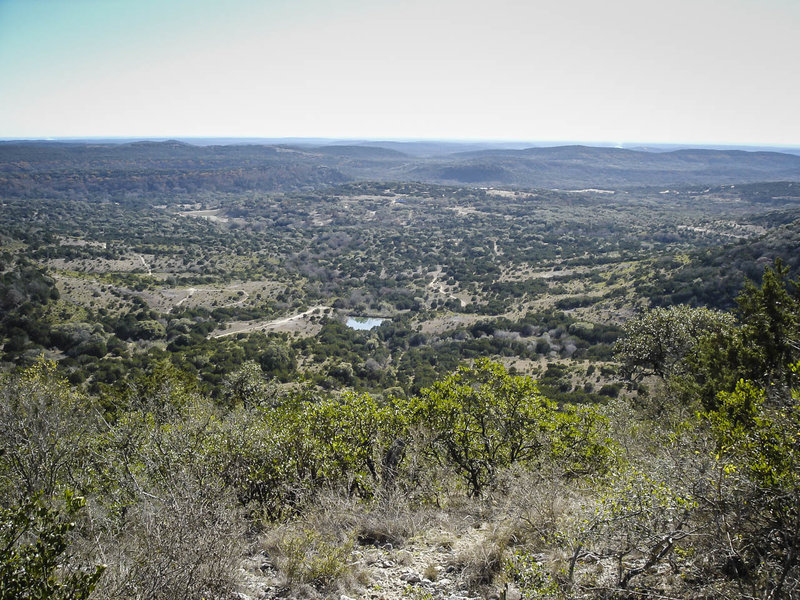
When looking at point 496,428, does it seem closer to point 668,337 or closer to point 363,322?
point 668,337

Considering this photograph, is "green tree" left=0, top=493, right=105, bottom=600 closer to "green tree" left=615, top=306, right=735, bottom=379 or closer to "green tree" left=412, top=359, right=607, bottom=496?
"green tree" left=412, top=359, right=607, bottom=496

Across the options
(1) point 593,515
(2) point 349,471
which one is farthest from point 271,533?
(1) point 593,515

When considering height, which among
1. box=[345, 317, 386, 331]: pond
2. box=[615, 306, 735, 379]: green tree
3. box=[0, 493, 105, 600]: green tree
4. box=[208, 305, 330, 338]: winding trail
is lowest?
box=[345, 317, 386, 331]: pond

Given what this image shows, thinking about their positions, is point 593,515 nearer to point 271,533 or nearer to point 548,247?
point 271,533

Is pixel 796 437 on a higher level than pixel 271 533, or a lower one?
higher

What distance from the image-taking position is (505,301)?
88.7 m

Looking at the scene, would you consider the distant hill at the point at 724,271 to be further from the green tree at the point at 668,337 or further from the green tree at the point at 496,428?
the green tree at the point at 496,428

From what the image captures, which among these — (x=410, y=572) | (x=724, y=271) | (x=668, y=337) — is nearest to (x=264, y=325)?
(x=668, y=337)

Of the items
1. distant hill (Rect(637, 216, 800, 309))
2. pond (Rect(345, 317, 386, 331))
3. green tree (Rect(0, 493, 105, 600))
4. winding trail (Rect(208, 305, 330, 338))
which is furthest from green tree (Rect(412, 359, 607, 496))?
pond (Rect(345, 317, 386, 331))

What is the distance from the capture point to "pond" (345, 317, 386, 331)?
8335 centimetres

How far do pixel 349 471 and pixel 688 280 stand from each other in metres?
72.2

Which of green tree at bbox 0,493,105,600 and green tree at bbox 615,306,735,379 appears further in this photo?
green tree at bbox 615,306,735,379

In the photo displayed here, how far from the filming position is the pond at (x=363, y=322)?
83.3 meters

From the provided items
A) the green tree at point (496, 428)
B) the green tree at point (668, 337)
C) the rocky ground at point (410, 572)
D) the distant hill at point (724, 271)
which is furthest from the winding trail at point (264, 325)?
the rocky ground at point (410, 572)
